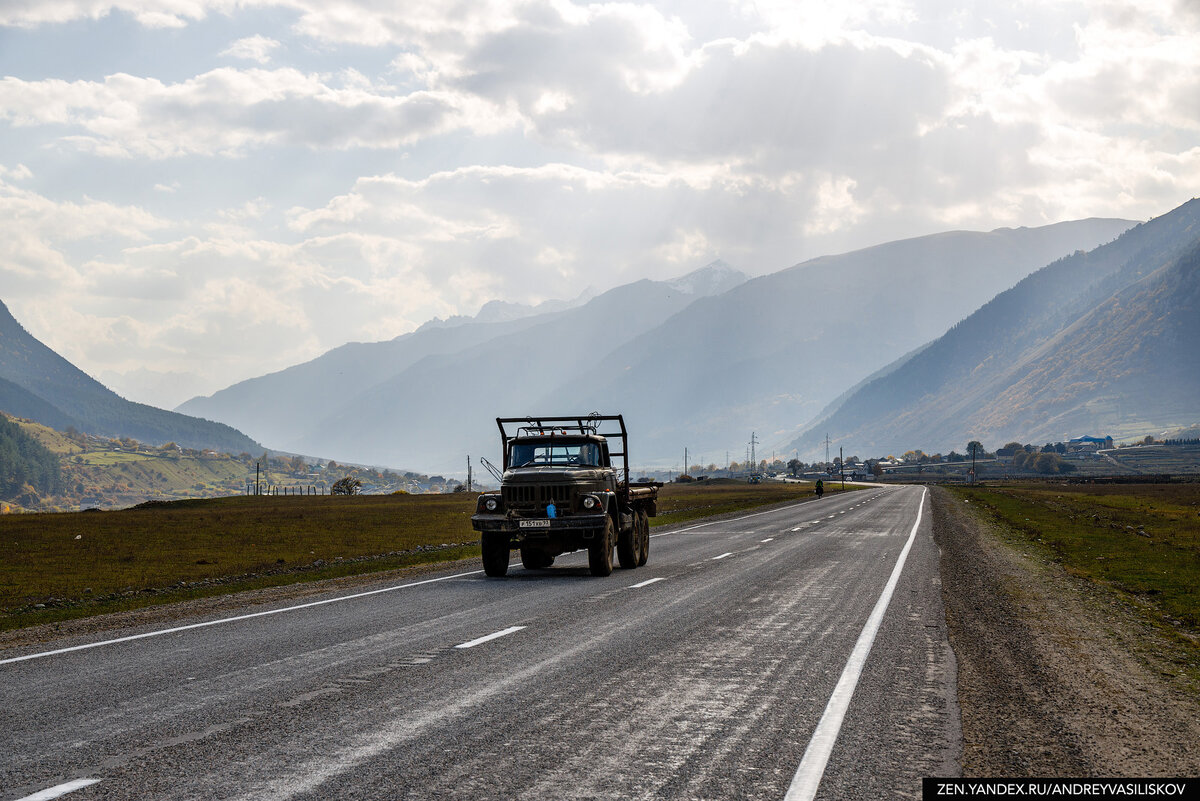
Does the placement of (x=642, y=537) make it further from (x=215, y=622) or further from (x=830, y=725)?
(x=830, y=725)

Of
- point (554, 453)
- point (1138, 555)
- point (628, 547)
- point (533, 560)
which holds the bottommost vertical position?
point (1138, 555)

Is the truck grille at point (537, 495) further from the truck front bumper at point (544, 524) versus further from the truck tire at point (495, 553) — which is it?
the truck tire at point (495, 553)

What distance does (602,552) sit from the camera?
19.7m

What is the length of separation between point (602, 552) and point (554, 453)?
2.64 metres

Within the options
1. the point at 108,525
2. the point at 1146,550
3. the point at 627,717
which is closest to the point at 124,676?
the point at 627,717

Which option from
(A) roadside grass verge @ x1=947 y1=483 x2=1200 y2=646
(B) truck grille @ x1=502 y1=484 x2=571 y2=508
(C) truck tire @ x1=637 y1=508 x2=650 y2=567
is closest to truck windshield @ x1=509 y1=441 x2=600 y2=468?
(B) truck grille @ x1=502 y1=484 x2=571 y2=508

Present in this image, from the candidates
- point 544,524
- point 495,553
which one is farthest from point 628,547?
point 495,553

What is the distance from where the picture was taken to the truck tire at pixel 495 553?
66.1 feet

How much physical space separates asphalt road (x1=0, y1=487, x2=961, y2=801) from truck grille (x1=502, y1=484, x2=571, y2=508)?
4.05 m

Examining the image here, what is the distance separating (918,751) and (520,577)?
14.0 meters

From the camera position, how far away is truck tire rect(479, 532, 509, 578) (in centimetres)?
2014

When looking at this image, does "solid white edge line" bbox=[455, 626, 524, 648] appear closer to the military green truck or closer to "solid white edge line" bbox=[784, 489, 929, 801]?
"solid white edge line" bbox=[784, 489, 929, 801]

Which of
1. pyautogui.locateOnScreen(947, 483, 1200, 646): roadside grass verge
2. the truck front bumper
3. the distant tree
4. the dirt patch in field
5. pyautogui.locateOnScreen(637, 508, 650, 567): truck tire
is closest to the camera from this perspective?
→ the dirt patch in field

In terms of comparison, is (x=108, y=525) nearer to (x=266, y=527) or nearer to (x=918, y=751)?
(x=266, y=527)
